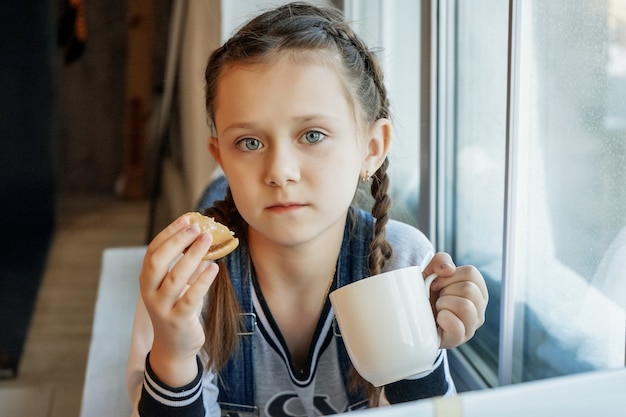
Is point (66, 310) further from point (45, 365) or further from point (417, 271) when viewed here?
point (417, 271)

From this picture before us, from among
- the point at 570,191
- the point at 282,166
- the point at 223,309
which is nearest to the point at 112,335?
the point at 223,309

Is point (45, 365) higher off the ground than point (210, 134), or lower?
lower

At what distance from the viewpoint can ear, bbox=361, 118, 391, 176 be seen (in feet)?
1.56

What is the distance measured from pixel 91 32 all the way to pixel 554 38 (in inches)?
19.2

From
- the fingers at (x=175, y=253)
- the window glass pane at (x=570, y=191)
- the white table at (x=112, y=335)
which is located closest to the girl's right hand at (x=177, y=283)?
the fingers at (x=175, y=253)

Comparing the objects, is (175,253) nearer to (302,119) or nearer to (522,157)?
(302,119)

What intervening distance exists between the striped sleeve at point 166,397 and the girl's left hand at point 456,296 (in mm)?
156

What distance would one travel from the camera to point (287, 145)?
420 millimetres

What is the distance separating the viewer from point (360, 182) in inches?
18.8

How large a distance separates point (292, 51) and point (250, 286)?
165 millimetres

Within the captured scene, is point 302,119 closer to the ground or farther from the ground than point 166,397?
farther from the ground

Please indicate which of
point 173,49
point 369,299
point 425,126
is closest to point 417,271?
point 369,299

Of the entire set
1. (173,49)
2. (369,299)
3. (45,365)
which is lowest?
(45,365)

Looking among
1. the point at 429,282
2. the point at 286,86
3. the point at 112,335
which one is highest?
the point at 286,86
